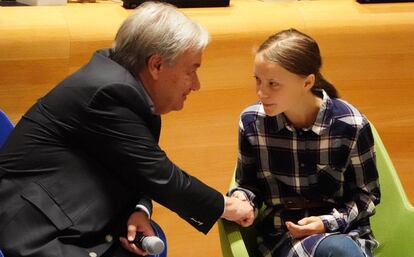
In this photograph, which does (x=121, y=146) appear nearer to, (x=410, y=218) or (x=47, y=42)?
(x=47, y=42)

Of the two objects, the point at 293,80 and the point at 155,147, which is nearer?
the point at 155,147

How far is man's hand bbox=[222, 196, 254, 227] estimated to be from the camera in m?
2.03

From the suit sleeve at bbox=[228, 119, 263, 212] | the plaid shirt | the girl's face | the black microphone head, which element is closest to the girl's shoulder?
the plaid shirt

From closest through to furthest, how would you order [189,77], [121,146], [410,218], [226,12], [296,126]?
[121,146] → [189,77] → [296,126] → [410,218] → [226,12]

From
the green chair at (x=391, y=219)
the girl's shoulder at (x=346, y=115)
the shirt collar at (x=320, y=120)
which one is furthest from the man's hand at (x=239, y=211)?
the girl's shoulder at (x=346, y=115)

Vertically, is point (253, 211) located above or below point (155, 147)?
below

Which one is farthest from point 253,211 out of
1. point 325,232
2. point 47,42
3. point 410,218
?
point 47,42

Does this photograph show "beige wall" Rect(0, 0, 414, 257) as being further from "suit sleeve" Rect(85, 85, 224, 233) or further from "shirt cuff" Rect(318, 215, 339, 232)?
"shirt cuff" Rect(318, 215, 339, 232)

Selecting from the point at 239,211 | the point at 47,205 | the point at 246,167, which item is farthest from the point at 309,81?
the point at 47,205

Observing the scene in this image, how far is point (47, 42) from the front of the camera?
2.42 m

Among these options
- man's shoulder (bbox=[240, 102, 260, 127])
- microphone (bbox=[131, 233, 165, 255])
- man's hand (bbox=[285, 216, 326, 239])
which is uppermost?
man's shoulder (bbox=[240, 102, 260, 127])

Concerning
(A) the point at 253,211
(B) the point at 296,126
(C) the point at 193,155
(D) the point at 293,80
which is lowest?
(C) the point at 193,155

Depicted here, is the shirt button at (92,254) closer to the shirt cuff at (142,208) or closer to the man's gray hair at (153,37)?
the shirt cuff at (142,208)

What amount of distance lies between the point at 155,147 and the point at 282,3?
3.80 ft
